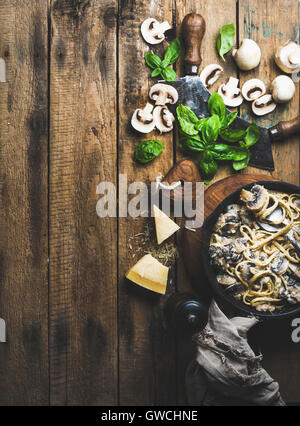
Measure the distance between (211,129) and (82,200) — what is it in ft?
1.96

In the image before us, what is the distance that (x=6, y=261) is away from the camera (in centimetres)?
159

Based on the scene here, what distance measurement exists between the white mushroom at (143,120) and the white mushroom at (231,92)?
1.03 feet

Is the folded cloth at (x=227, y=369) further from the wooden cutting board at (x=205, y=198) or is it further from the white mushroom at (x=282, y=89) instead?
the white mushroom at (x=282, y=89)

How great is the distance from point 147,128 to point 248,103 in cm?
46

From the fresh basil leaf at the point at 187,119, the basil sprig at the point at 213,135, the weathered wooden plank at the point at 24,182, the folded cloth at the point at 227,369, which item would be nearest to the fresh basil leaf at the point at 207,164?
the basil sprig at the point at 213,135

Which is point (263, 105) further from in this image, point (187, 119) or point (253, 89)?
point (187, 119)

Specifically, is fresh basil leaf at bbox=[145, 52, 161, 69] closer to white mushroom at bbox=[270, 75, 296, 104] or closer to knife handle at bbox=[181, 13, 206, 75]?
knife handle at bbox=[181, 13, 206, 75]

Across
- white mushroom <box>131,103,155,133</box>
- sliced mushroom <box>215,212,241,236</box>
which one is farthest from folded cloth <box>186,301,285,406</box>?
white mushroom <box>131,103,155,133</box>

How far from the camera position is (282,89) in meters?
1.62

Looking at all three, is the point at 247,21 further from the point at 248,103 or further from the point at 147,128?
the point at 147,128

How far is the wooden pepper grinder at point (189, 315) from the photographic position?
4.62 feet
